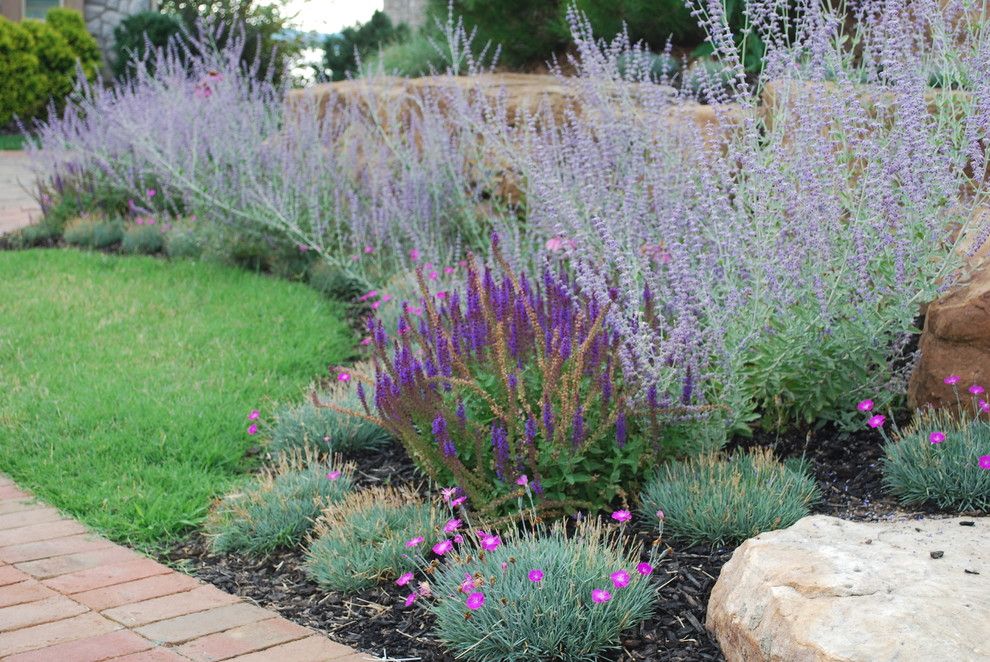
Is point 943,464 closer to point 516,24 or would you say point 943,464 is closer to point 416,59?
point 516,24

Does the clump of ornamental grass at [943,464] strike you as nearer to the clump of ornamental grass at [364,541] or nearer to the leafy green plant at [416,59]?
the clump of ornamental grass at [364,541]

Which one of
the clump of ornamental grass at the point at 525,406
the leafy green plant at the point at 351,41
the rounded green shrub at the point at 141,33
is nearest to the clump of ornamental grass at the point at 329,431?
the clump of ornamental grass at the point at 525,406

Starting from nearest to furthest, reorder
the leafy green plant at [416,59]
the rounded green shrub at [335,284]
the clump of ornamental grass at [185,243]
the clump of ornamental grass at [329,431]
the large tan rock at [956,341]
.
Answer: the large tan rock at [956,341]
the clump of ornamental grass at [329,431]
the rounded green shrub at [335,284]
the clump of ornamental grass at [185,243]
the leafy green plant at [416,59]

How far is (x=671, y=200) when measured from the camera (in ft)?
14.4

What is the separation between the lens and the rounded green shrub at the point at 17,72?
17156 millimetres

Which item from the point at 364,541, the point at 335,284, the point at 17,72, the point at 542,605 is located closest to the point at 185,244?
the point at 335,284

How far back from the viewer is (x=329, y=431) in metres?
4.32

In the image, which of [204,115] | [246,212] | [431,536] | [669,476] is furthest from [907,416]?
[204,115]

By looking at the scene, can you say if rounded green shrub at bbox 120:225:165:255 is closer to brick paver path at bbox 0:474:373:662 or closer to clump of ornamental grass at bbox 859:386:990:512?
brick paver path at bbox 0:474:373:662

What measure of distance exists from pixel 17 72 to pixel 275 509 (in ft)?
52.2

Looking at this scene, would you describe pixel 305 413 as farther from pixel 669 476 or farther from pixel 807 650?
pixel 807 650

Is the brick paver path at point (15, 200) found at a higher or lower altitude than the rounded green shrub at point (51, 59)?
lower

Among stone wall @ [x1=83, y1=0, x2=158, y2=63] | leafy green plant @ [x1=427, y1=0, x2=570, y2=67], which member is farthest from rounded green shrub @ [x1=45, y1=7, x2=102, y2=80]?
leafy green plant @ [x1=427, y1=0, x2=570, y2=67]

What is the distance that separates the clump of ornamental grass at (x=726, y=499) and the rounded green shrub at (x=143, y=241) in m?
5.42
